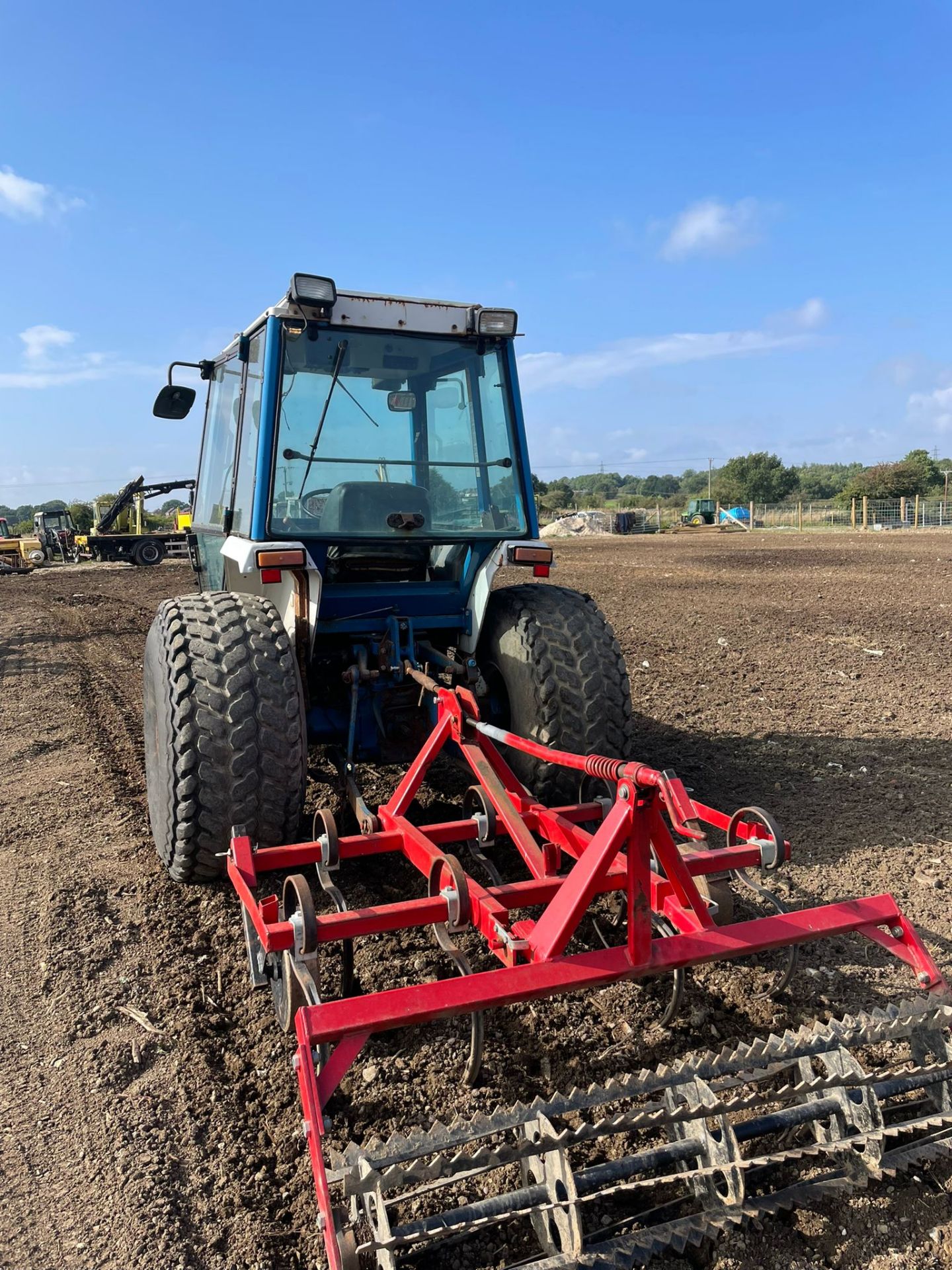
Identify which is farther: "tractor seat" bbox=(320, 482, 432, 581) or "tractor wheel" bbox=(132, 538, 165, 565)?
"tractor wheel" bbox=(132, 538, 165, 565)

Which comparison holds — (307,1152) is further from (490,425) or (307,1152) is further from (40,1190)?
(490,425)

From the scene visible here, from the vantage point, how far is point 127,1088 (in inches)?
104

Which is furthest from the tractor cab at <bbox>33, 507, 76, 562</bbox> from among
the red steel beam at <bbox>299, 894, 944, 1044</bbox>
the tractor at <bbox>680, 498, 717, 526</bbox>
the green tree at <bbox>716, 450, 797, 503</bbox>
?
the green tree at <bbox>716, 450, 797, 503</bbox>

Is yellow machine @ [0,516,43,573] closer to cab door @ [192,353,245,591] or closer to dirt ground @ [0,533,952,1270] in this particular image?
dirt ground @ [0,533,952,1270]

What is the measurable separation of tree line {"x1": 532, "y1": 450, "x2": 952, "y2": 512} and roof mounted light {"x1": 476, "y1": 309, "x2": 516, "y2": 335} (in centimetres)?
1387

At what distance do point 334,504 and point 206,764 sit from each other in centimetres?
139

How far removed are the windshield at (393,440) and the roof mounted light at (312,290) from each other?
0.84ft

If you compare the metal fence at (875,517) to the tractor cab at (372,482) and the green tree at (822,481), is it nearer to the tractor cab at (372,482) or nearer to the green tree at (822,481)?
the green tree at (822,481)

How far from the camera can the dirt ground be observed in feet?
7.07

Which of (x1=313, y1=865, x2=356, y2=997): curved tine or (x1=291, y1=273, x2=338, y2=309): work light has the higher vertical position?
(x1=291, y1=273, x2=338, y2=309): work light

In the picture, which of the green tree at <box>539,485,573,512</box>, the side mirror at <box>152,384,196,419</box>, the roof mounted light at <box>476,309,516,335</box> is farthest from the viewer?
the green tree at <box>539,485,573,512</box>

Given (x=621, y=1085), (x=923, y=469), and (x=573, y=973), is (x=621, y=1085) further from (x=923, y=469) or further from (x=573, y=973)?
(x=923, y=469)

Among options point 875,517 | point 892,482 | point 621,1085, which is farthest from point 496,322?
point 892,482

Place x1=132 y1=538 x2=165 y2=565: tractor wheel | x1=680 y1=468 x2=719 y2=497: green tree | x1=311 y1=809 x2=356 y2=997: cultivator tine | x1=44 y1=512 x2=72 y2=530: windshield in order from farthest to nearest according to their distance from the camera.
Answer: x1=680 y1=468 x2=719 y2=497: green tree → x1=44 y1=512 x2=72 y2=530: windshield → x1=132 y1=538 x2=165 y2=565: tractor wheel → x1=311 y1=809 x2=356 y2=997: cultivator tine
